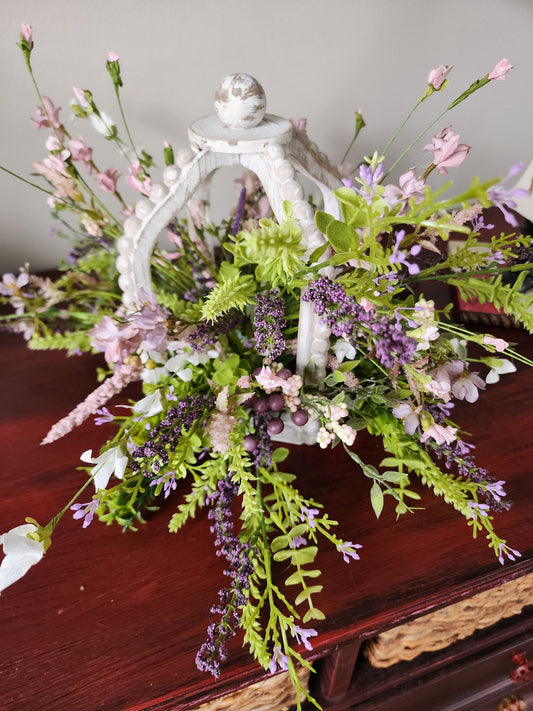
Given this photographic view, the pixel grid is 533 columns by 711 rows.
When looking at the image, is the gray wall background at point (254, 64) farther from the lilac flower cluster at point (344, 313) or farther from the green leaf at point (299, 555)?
the green leaf at point (299, 555)

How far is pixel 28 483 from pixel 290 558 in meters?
0.36

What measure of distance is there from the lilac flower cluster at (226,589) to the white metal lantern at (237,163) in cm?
23

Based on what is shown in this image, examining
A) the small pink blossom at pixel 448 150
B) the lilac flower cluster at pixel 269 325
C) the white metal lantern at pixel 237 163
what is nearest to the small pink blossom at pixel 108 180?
the white metal lantern at pixel 237 163

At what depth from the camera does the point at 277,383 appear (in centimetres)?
54

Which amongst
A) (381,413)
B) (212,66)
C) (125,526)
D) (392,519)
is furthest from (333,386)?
(212,66)

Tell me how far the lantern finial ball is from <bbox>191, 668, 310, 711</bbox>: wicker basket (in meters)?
0.62

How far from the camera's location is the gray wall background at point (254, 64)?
2.57 feet

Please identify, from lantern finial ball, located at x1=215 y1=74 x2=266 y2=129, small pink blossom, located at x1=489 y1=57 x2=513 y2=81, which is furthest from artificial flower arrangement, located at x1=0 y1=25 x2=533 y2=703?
lantern finial ball, located at x1=215 y1=74 x2=266 y2=129

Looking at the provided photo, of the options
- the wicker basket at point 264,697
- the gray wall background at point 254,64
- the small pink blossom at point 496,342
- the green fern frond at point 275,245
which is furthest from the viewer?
the gray wall background at point 254,64

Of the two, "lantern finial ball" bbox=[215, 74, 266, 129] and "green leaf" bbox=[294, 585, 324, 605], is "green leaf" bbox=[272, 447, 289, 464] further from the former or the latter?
"lantern finial ball" bbox=[215, 74, 266, 129]

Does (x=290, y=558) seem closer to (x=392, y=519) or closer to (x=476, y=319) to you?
(x=392, y=519)

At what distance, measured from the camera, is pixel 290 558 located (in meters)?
0.58

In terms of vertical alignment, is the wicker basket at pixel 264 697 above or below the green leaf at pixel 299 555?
below

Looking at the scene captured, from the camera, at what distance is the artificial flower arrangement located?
1.47ft
